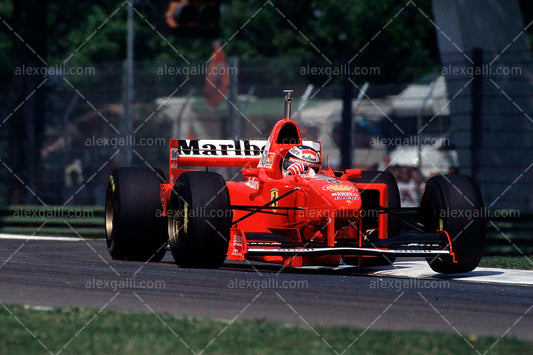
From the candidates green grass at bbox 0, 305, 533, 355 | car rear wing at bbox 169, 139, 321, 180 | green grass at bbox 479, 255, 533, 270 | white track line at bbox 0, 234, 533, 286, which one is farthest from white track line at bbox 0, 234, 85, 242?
green grass at bbox 0, 305, 533, 355

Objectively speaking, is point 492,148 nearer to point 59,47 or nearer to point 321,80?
point 321,80

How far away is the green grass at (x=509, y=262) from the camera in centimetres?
1344

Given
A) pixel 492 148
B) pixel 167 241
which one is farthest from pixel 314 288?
pixel 492 148

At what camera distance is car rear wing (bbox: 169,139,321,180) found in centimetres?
1345

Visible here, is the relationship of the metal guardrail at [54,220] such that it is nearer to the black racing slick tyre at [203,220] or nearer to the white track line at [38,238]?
the white track line at [38,238]

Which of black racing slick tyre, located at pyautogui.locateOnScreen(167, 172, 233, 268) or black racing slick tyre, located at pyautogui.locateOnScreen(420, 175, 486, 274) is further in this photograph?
black racing slick tyre, located at pyautogui.locateOnScreen(420, 175, 486, 274)

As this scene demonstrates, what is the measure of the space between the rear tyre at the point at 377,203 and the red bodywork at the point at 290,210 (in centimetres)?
13

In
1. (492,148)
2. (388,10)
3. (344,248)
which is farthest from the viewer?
(388,10)

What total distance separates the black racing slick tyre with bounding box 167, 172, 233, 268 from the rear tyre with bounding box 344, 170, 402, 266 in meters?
1.86

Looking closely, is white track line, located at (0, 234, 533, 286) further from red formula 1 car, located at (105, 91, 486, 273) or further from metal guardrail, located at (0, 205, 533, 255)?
metal guardrail, located at (0, 205, 533, 255)

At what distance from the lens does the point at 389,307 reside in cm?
861

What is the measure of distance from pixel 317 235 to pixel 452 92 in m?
6.32

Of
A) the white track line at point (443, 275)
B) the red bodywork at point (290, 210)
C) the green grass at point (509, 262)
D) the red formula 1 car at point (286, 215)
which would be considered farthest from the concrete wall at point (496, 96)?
the red bodywork at point (290, 210)

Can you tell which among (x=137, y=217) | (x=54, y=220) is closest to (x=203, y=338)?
(x=137, y=217)
